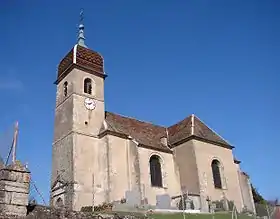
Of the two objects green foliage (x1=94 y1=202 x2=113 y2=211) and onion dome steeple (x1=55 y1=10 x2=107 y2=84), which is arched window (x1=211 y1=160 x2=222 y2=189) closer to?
green foliage (x1=94 y1=202 x2=113 y2=211)

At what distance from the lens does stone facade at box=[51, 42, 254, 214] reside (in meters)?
27.9

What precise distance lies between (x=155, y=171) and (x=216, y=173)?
6.15 meters

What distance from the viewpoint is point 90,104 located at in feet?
104

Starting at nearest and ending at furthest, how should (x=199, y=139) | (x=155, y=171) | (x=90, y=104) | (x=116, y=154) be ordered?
(x=116, y=154) < (x=155, y=171) < (x=90, y=104) < (x=199, y=139)

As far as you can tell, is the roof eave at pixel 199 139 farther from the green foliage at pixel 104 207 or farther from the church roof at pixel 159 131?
the green foliage at pixel 104 207

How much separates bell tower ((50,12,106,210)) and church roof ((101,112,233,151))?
→ 5.90 ft

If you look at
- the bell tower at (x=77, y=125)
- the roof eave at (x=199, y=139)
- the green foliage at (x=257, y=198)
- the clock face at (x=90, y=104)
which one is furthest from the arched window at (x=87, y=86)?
the green foliage at (x=257, y=198)

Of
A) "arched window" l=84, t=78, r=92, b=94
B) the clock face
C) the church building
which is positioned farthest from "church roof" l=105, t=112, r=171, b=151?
"arched window" l=84, t=78, r=92, b=94

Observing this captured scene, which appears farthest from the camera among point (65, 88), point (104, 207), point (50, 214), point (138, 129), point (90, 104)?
point (138, 129)

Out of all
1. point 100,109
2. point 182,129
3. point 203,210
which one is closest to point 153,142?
point 182,129

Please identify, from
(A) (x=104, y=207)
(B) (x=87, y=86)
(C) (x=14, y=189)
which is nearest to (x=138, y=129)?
(B) (x=87, y=86)

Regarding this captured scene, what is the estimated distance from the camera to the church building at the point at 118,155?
2803 centimetres

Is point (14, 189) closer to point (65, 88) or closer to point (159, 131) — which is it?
point (65, 88)

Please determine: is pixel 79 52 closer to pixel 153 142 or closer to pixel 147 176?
pixel 153 142
